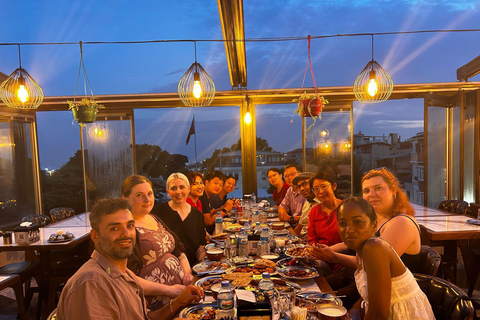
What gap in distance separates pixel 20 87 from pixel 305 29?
318 inches

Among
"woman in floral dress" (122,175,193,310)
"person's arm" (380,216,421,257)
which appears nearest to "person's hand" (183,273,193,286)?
"woman in floral dress" (122,175,193,310)

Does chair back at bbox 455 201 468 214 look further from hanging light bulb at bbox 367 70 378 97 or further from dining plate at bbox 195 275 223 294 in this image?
dining plate at bbox 195 275 223 294

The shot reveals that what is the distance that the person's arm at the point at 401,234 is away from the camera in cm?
214

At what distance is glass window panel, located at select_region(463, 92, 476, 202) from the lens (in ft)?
21.0

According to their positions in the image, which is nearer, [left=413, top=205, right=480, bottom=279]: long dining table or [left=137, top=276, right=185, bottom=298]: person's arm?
[left=137, top=276, right=185, bottom=298]: person's arm

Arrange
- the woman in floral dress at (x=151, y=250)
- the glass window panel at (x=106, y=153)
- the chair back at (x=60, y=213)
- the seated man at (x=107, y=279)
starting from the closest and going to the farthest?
the seated man at (x=107, y=279)
the woman in floral dress at (x=151, y=250)
the chair back at (x=60, y=213)
the glass window panel at (x=106, y=153)

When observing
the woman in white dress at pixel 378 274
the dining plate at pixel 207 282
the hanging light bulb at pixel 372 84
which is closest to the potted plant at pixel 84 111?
the dining plate at pixel 207 282

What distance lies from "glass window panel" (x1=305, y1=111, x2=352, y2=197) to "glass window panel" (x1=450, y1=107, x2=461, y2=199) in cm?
208

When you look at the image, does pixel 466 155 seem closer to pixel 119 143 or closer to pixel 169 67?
pixel 119 143

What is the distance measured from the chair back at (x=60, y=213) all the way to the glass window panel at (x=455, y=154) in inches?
286

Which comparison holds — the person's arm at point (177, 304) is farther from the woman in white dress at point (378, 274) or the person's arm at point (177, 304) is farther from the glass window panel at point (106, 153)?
the glass window panel at point (106, 153)

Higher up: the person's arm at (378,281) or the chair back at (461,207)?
the person's arm at (378,281)

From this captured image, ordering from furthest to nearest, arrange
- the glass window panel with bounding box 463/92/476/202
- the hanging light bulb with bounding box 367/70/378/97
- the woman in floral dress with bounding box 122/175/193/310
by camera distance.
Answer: the glass window panel with bounding box 463/92/476/202 < the hanging light bulb with bounding box 367/70/378/97 < the woman in floral dress with bounding box 122/175/193/310

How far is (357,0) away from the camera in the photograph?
621 cm
